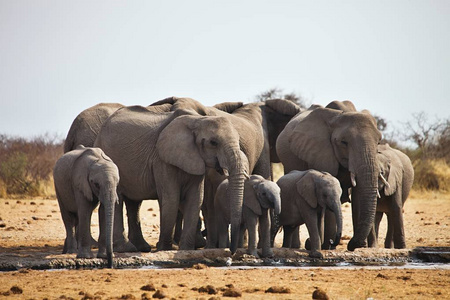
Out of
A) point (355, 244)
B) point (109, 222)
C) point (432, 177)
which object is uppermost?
point (432, 177)

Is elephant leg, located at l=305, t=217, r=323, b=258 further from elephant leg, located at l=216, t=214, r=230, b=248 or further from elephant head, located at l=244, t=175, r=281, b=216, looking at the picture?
elephant leg, located at l=216, t=214, r=230, b=248

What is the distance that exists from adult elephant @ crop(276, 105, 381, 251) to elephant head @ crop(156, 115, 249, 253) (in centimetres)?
181

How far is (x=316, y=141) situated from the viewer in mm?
16094

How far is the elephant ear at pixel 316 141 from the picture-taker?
622 inches

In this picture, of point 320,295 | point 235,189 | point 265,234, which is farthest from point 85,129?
point 320,295

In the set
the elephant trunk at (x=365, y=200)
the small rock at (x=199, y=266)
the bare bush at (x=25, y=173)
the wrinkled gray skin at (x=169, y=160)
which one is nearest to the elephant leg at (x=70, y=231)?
the wrinkled gray skin at (x=169, y=160)

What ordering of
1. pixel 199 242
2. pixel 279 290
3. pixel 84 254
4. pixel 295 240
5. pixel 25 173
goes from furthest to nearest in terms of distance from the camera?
pixel 25 173, pixel 199 242, pixel 295 240, pixel 84 254, pixel 279 290

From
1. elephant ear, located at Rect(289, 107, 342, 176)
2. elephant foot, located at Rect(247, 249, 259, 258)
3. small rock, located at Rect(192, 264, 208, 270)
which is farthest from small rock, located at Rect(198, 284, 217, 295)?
elephant ear, located at Rect(289, 107, 342, 176)

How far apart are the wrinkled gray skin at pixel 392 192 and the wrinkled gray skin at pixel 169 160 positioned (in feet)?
8.39

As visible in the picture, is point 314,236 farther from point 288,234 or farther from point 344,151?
point 344,151

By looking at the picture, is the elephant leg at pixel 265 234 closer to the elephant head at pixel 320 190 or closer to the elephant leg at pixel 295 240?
the elephant head at pixel 320 190

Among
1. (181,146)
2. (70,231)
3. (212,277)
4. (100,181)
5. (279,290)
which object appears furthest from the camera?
(181,146)

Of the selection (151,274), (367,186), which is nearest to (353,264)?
(367,186)

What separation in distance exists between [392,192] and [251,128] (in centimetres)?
314
